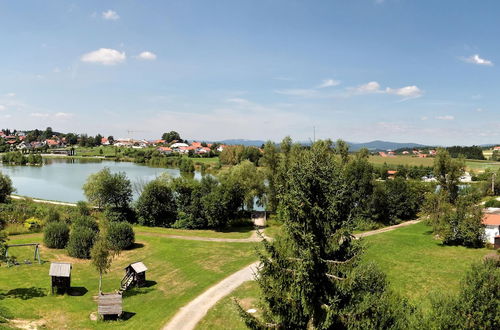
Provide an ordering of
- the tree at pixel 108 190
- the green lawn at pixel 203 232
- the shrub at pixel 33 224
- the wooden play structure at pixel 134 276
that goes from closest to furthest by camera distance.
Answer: the wooden play structure at pixel 134 276 → the shrub at pixel 33 224 → the green lawn at pixel 203 232 → the tree at pixel 108 190

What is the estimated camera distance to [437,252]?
1213 inches

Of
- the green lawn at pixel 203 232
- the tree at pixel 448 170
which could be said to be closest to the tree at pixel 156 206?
the green lawn at pixel 203 232

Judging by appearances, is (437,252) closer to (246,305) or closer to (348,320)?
(246,305)

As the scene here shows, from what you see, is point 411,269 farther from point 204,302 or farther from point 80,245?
point 80,245

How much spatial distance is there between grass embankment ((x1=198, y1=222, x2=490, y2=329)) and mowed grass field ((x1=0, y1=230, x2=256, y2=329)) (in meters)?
2.91

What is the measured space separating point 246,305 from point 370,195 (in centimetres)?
3189

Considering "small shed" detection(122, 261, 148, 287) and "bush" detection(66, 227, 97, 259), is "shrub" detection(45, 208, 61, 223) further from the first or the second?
"small shed" detection(122, 261, 148, 287)

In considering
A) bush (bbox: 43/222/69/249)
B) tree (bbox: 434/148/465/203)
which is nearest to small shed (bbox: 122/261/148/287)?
bush (bbox: 43/222/69/249)

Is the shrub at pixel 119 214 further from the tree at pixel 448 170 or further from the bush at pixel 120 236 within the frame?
the tree at pixel 448 170

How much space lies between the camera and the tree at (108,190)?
141ft

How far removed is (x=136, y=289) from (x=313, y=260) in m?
17.1

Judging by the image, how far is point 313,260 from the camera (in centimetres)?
1056

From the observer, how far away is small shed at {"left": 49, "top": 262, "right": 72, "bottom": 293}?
2170cm

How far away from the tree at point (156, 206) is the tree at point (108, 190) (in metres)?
2.58
